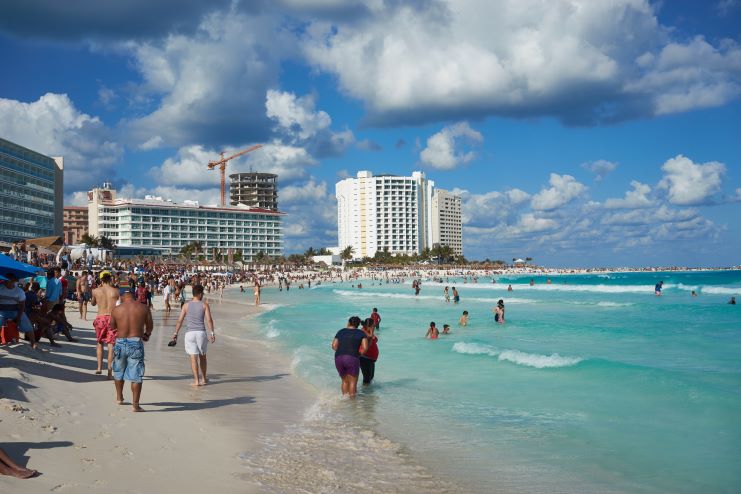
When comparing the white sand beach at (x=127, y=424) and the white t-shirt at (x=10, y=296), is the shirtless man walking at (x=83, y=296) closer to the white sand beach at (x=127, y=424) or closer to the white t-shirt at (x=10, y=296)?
the white sand beach at (x=127, y=424)

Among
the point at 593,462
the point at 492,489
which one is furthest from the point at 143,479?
the point at 593,462

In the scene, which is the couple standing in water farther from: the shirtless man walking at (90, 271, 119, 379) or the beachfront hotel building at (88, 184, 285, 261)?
the beachfront hotel building at (88, 184, 285, 261)

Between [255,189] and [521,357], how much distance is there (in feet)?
544

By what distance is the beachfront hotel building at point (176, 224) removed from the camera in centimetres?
12594

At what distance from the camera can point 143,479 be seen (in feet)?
16.4

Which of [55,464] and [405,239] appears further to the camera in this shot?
[405,239]

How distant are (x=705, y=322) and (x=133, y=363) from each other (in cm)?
2653

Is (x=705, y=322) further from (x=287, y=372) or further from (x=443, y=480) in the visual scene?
(x=443, y=480)

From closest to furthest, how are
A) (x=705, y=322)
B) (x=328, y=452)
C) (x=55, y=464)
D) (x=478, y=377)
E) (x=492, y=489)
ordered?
(x=55, y=464) → (x=492, y=489) → (x=328, y=452) → (x=478, y=377) → (x=705, y=322)

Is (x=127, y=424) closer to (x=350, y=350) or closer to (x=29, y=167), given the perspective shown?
(x=350, y=350)

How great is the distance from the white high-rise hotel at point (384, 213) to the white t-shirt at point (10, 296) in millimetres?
163286

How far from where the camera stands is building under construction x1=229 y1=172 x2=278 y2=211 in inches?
6875

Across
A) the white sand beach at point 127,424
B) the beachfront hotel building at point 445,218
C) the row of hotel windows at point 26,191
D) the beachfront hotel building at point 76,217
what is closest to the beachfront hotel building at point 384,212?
the beachfront hotel building at point 445,218

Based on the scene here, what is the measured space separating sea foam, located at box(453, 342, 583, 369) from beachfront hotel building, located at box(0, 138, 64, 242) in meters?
70.7
